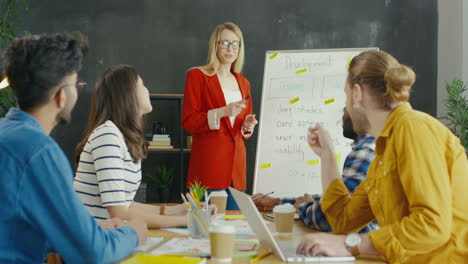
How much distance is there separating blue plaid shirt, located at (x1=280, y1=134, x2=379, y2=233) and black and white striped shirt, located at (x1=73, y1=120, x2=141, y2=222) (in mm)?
660

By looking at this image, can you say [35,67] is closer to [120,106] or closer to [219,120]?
[120,106]

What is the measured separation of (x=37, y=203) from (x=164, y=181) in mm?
3657

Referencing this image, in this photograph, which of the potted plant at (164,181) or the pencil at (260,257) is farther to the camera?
the potted plant at (164,181)

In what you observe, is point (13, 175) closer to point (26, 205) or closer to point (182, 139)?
point (26, 205)

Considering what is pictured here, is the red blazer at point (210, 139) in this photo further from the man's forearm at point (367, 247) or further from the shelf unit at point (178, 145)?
the man's forearm at point (367, 247)

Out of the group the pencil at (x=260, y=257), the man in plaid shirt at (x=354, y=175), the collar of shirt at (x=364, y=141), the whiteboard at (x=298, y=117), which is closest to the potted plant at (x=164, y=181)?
the whiteboard at (x=298, y=117)

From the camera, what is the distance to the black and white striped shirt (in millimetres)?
1934

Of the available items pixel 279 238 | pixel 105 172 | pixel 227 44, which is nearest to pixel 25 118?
pixel 105 172

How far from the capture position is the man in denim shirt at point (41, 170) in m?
1.19

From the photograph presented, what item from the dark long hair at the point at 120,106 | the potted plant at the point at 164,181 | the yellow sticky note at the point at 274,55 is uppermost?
the yellow sticky note at the point at 274,55

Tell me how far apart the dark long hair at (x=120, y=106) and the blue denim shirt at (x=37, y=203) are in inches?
34.8

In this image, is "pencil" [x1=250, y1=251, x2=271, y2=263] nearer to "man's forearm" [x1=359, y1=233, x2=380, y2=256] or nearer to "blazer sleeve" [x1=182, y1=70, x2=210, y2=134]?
"man's forearm" [x1=359, y1=233, x2=380, y2=256]

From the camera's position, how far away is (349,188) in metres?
1.93

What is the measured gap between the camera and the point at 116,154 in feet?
6.50
